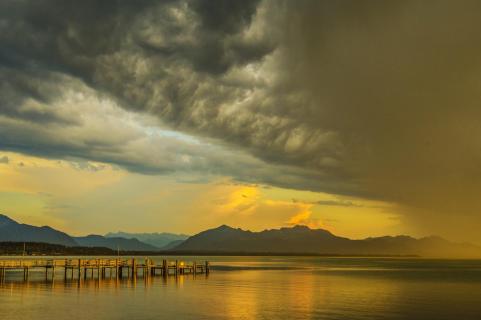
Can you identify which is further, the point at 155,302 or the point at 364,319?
the point at 155,302

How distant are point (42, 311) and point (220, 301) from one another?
56.2 ft

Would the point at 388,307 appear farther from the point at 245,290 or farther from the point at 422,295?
the point at 245,290

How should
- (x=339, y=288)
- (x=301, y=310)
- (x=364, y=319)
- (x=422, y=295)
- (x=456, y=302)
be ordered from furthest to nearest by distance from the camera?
1. (x=339, y=288)
2. (x=422, y=295)
3. (x=456, y=302)
4. (x=301, y=310)
5. (x=364, y=319)

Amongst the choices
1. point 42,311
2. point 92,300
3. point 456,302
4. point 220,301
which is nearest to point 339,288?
point 456,302

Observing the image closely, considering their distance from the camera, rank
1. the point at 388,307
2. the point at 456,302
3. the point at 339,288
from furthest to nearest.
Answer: the point at 339,288, the point at 456,302, the point at 388,307

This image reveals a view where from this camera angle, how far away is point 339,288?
69500 millimetres

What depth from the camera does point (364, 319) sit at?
41219 millimetres

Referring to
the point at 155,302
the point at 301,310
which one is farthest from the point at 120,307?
the point at 301,310

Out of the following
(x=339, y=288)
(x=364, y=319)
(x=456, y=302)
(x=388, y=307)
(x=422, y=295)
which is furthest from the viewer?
(x=339, y=288)

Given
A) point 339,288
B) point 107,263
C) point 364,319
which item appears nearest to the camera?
point 364,319

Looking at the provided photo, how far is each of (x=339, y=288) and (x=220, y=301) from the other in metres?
23.3

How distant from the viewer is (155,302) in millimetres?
51219

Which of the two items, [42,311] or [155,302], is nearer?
[42,311]

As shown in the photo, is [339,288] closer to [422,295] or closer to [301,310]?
[422,295]
